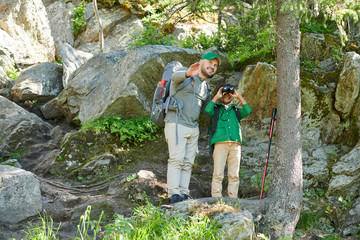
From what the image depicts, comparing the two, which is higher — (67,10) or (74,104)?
(67,10)

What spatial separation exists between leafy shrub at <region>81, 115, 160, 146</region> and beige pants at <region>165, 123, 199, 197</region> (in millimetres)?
2732

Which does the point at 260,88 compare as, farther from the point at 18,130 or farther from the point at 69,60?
the point at 69,60

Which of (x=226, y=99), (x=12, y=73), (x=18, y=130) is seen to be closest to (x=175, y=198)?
(x=226, y=99)

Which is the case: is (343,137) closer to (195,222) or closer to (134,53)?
(195,222)

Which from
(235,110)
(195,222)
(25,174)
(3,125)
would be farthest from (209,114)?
(3,125)

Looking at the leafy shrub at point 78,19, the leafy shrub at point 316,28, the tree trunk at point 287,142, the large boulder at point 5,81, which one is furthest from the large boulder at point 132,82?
the leafy shrub at point 78,19

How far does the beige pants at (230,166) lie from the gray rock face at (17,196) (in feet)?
10.4

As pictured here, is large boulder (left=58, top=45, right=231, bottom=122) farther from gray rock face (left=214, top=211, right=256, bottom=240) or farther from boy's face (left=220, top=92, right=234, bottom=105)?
gray rock face (left=214, top=211, right=256, bottom=240)

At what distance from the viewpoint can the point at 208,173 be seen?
320 inches

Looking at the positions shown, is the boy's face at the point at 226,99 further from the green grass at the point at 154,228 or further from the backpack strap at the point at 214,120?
the green grass at the point at 154,228

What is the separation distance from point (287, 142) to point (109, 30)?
1525cm

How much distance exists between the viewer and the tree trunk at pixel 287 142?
18.6 ft

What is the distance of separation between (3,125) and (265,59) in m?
8.11

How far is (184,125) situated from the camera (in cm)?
602
